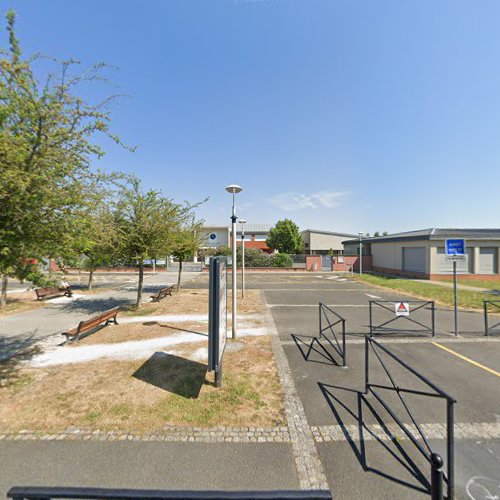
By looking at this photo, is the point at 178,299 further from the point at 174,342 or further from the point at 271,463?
the point at 271,463

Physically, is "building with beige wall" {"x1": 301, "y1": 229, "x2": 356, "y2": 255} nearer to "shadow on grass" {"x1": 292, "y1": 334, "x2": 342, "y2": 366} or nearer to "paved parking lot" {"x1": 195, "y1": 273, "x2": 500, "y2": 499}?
"paved parking lot" {"x1": 195, "y1": 273, "x2": 500, "y2": 499}

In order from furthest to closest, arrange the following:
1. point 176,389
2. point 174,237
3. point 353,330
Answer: point 174,237 → point 353,330 → point 176,389

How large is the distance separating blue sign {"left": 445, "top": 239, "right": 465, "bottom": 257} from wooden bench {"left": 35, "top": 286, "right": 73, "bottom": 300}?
53.7 ft

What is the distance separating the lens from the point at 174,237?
34.3 feet

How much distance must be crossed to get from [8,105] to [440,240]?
27447 mm

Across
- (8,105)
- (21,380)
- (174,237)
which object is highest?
(8,105)

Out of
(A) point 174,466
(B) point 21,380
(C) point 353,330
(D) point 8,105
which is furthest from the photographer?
(C) point 353,330

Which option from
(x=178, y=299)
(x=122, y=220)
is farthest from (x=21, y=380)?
(x=178, y=299)

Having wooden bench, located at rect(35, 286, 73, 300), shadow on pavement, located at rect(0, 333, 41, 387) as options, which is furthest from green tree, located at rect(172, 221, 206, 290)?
shadow on pavement, located at rect(0, 333, 41, 387)

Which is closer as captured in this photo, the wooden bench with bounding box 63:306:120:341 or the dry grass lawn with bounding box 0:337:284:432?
the dry grass lawn with bounding box 0:337:284:432

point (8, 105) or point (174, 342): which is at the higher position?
point (8, 105)

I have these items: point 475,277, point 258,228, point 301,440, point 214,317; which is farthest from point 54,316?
point 258,228

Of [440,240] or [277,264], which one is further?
[277,264]

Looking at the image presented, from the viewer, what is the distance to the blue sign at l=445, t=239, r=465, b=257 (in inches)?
Result: 276
